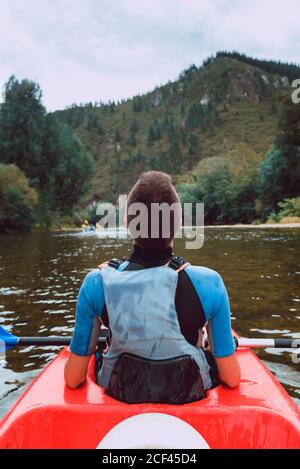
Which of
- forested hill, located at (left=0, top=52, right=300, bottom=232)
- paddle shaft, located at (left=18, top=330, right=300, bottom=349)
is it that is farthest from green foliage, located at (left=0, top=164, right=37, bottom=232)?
paddle shaft, located at (left=18, top=330, right=300, bottom=349)

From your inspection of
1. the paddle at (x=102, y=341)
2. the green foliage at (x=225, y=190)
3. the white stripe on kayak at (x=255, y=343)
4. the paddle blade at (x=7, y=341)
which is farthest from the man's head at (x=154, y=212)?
the green foliage at (x=225, y=190)

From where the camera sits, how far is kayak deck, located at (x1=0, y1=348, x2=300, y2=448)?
2.22m

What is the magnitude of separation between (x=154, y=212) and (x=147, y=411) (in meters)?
0.95

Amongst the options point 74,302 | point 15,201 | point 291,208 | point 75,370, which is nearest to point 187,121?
point 291,208

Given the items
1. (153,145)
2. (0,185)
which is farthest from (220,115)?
(0,185)

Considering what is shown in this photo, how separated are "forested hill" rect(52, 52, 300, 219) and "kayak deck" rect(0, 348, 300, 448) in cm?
7060

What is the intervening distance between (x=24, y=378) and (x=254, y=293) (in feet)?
16.1

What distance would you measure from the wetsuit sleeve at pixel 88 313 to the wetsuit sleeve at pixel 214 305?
473 millimetres

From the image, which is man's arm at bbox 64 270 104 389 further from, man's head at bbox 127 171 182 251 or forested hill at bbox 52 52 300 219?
forested hill at bbox 52 52 300 219

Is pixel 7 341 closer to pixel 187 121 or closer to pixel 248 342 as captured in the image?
pixel 248 342

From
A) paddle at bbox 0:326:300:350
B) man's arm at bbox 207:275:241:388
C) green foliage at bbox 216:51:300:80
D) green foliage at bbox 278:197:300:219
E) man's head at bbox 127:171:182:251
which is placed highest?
green foliage at bbox 216:51:300:80

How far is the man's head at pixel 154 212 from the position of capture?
7.55 ft

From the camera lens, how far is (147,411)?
87.5 inches

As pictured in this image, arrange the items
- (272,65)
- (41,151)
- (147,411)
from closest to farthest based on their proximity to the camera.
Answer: (147,411) < (41,151) < (272,65)
